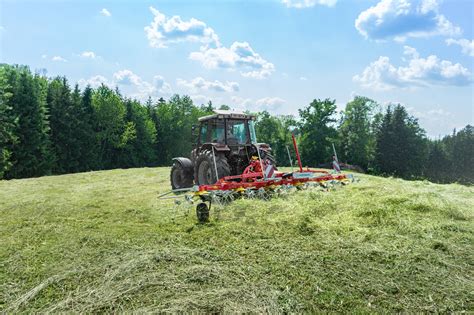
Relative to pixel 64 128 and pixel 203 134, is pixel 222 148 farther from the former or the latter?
pixel 64 128

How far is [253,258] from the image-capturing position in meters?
4.28

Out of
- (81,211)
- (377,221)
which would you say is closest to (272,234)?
(377,221)

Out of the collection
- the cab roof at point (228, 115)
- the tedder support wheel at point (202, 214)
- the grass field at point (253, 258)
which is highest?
the cab roof at point (228, 115)

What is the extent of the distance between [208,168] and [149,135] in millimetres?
30904

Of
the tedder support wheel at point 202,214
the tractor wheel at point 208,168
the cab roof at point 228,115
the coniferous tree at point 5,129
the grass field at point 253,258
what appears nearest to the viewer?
the grass field at point 253,258

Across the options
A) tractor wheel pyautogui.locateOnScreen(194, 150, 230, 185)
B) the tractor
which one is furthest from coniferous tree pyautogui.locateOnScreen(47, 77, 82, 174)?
tractor wheel pyautogui.locateOnScreen(194, 150, 230, 185)

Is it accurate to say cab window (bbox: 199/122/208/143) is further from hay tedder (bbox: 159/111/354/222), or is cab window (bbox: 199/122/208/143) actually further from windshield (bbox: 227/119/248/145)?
windshield (bbox: 227/119/248/145)

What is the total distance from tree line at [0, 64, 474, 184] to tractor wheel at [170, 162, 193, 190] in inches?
679

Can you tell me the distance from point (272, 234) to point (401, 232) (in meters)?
1.76

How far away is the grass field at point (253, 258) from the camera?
3.33 meters

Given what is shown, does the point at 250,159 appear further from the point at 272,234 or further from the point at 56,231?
the point at 56,231

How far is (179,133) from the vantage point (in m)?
44.5

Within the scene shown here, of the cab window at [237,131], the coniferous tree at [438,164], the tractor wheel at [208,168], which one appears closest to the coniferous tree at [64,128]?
the tractor wheel at [208,168]

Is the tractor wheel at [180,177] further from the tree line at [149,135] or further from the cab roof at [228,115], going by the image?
the tree line at [149,135]
